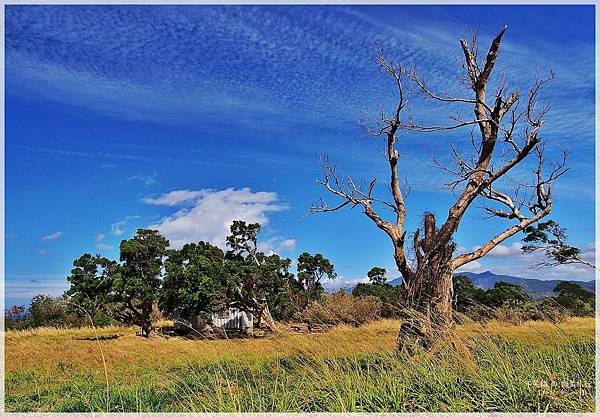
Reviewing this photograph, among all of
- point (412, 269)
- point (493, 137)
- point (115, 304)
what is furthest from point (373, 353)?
point (115, 304)

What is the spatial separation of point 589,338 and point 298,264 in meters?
17.9

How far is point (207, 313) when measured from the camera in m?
21.0

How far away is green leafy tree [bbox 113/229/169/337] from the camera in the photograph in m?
21.4

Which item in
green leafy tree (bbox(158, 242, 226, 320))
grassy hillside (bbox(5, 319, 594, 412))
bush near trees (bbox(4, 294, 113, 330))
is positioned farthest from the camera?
bush near trees (bbox(4, 294, 113, 330))

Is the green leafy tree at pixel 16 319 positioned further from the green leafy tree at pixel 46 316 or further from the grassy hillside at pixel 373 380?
the grassy hillside at pixel 373 380

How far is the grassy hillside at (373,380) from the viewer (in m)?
4.77

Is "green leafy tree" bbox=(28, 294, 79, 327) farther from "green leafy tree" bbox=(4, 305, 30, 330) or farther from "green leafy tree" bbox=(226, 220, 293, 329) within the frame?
"green leafy tree" bbox=(226, 220, 293, 329)

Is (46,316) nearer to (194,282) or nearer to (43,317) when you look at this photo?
(43,317)

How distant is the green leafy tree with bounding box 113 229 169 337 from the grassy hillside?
41.4 ft

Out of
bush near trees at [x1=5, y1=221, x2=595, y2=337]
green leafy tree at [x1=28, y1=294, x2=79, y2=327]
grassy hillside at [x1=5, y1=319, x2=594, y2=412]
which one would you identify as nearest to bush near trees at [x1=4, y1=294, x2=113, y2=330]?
green leafy tree at [x1=28, y1=294, x2=79, y2=327]

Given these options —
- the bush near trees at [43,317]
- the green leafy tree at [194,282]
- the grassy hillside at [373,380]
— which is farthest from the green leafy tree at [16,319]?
the grassy hillside at [373,380]

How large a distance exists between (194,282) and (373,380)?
1670 centimetres

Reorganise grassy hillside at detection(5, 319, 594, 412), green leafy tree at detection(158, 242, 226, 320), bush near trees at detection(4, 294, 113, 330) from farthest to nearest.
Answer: bush near trees at detection(4, 294, 113, 330)
green leafy tree at detection(158, 242, 226, 320)
grassy hillside at detection(5, 319, 594, 412)

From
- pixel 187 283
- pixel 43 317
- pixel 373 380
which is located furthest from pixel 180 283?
pixel 373 380
